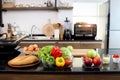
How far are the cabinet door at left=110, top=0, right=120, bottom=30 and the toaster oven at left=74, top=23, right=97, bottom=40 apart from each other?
420mm

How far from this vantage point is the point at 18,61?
197 cm

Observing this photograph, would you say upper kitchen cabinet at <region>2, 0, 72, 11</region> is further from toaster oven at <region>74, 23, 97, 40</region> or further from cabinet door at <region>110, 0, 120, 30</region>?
cabinet door at <region>110, 0, 120, 30</region>

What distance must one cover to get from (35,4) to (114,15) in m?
2.00

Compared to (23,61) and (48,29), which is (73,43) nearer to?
(48,29)

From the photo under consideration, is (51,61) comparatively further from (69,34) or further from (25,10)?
(25,10)

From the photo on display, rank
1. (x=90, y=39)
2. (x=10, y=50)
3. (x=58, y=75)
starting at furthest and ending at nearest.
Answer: (x=90, y=39), (x=10, y=50), (x=58, y=75)

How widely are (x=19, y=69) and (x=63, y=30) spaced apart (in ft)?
9.91

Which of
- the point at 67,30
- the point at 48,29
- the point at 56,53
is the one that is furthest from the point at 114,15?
the point at 56,53

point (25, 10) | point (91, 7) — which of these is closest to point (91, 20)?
point (91, 7)

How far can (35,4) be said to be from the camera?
5.18 metres

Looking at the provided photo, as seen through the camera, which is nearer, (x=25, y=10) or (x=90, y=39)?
(x=90, y=39)

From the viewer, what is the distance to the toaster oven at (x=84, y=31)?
466cm

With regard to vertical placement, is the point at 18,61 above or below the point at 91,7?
below

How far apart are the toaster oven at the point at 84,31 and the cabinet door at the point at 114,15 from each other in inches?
16.5
